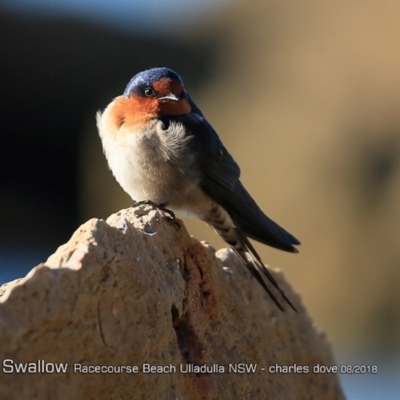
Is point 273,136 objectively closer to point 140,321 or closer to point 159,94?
point 159,94

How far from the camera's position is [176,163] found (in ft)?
9.41

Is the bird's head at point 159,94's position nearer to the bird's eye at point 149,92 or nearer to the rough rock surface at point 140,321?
the bird's eye at point 149,92

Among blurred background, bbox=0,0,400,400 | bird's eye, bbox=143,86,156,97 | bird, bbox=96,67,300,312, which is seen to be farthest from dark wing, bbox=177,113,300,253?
blurred background, bbox=0,0,400,400

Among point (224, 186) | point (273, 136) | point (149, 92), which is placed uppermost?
point (149, 92)

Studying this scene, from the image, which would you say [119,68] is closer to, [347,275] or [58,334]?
[347,275]

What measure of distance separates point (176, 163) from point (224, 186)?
7.4 inches

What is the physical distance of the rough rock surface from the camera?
5.17 feet

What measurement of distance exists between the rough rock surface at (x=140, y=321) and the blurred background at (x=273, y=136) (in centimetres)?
453

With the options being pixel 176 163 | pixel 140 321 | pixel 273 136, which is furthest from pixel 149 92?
pixel 273 136

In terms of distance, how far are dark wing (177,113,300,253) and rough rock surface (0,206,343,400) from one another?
1.06 ft

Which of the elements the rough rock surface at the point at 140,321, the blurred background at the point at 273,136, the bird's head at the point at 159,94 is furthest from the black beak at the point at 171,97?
the blurred background at the point at 273,136

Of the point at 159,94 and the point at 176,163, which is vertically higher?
the point at 159,94

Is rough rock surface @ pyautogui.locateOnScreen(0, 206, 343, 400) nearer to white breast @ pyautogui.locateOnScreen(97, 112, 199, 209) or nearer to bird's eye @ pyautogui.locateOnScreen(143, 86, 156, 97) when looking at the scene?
white breast @ pyautogui.locateOnScreen(97, 112, 199, 209)

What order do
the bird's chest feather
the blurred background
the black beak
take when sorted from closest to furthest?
1. the bird's chest feather
2. the black beak
3. the blurred background
